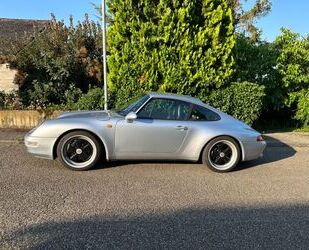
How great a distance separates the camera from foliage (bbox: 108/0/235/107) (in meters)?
9.54

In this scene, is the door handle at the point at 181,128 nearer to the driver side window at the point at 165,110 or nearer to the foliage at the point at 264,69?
the driver side window at the point at 165,110

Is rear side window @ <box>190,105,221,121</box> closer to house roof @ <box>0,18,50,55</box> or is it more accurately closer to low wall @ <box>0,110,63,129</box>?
low wall @ <box>0,110,63,129</box>

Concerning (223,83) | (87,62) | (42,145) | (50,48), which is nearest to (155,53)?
(223,83)

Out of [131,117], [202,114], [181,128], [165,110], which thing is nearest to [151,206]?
[131,117]

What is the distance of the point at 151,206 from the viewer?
4.89 meters

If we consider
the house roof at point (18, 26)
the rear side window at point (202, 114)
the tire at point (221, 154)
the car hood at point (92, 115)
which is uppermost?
the house roof at point (18, 26)

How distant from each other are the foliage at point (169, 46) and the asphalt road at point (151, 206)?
322 cm

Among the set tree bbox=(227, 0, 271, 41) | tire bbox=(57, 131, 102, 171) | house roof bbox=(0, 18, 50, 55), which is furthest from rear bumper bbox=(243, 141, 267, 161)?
tree bbox=(227, 0, 271, 41)

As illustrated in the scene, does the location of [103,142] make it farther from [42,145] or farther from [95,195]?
[95,195]

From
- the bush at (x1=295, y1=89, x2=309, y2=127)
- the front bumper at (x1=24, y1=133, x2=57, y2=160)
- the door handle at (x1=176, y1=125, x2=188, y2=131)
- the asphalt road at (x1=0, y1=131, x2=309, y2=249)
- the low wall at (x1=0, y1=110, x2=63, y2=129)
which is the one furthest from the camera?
the bush at (x1=295, y1=89, x2=309, y2=127)

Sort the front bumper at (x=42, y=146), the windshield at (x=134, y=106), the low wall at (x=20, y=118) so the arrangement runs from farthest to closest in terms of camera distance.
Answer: the low wall at (x=20, y=118) → the windshield at (x=134, y=106) → the front bumper at (x=42, y=146)

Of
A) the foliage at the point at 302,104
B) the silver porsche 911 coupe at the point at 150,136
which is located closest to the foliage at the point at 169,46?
the foliage at the point at 302,104

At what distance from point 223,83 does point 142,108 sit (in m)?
3.82

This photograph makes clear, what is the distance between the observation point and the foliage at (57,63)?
1098 cm
